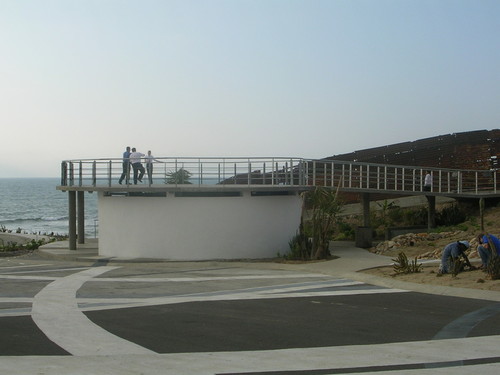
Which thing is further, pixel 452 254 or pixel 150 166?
pixel 150 166

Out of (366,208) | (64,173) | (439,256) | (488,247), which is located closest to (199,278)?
(488,247)

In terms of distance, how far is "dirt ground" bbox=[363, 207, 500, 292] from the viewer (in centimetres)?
1420

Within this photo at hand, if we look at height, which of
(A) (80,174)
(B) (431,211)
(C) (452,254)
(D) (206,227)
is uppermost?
(A) (80,174)

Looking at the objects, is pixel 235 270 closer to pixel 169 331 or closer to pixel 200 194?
pixel 200 194

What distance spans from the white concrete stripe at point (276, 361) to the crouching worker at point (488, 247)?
18.7 feet

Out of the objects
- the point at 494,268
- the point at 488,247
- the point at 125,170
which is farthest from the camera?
the point at 125,170

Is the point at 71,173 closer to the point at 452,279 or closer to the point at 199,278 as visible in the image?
the point at 199,278

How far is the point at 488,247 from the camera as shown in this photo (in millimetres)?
14625

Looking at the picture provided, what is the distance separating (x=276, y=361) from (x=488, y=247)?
27.0 ft

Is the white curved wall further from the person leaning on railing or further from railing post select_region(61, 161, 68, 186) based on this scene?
railing post select_region(61, 161, 68, 186)

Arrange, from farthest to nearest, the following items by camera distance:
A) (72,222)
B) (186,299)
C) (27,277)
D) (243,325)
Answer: (72,222) < (27,277) < (186,299) < (243,325)

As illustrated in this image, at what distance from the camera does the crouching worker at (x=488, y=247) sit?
47.0 feet

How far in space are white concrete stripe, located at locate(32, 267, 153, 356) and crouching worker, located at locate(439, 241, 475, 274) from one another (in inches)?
327

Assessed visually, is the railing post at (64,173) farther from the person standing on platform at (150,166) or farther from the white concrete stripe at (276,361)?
the white concrete stripe at (276,361)
